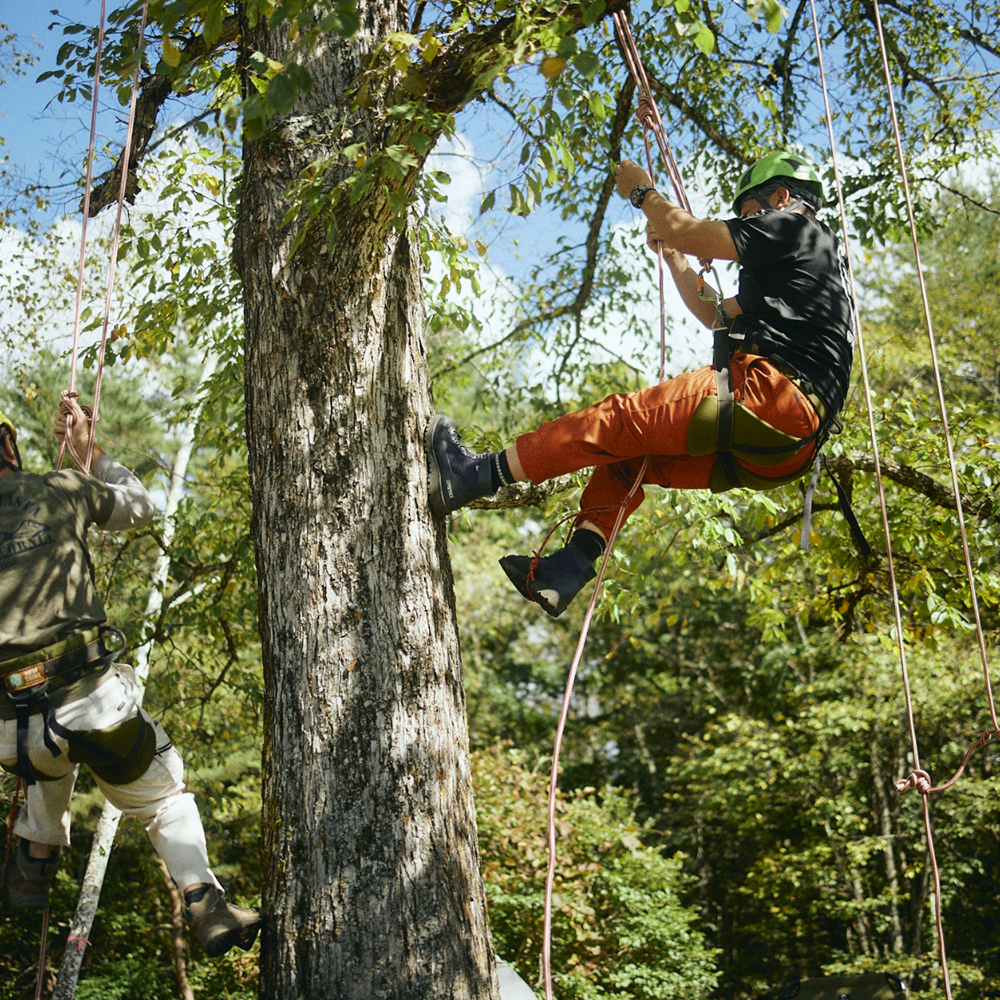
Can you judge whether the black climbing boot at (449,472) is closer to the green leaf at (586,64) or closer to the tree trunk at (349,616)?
the tree trunk at (349,616)

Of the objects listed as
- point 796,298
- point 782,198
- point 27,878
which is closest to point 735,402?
point 796,298

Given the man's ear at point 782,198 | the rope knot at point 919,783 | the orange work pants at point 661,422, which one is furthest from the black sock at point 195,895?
the man's ear at point 782,198

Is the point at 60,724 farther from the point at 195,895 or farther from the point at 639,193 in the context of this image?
the point at 639,193

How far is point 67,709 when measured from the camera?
96.1 inches

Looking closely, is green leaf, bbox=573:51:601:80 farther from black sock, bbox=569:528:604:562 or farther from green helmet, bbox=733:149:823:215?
black sock, bbox=569:528:604:562

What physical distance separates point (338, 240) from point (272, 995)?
5.98 ft

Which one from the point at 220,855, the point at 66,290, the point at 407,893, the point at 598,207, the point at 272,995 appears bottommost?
the point at 220,855

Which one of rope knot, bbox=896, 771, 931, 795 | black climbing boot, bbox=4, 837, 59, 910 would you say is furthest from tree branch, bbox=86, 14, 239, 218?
rope knot, bbox=896, 771, 931, 795

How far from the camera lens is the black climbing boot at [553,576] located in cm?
268

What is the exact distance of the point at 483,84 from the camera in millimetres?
2121

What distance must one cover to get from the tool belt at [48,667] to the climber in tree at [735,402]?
42.0 inches

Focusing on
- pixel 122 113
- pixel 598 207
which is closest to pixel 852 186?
pixel 598 207

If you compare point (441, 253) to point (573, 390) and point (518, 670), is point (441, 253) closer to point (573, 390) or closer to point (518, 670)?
point (573, 390)

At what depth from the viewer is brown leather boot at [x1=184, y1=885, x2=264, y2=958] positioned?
7.27ft
